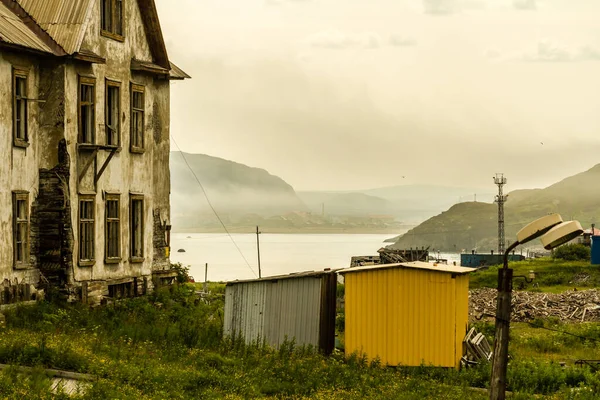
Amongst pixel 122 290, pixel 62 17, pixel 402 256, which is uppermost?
pixel 62 17

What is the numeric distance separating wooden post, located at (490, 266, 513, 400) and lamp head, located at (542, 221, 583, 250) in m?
0.81

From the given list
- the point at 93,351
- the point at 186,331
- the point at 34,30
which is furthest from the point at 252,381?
the point at 34,30

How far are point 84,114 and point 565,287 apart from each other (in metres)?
30.2

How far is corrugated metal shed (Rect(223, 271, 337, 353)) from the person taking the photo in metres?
27.3

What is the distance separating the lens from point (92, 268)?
Answer: 30984 millimetres

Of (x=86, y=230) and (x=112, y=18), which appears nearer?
(x=86, y=230)

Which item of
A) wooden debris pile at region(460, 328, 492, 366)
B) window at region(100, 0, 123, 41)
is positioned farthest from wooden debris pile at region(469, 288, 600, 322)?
window at region(100, 0, 123, 41)

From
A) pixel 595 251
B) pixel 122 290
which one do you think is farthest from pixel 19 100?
pixel 595 251

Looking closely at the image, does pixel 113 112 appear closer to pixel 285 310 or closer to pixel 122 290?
pixel 122 290

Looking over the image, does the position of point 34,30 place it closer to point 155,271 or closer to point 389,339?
point 155,271

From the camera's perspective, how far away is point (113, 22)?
107 ft

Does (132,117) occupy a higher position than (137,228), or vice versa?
(132,117)

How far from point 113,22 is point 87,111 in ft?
10.5

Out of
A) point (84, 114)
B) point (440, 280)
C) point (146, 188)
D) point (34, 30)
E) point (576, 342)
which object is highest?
point (34, 30)
